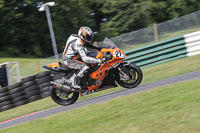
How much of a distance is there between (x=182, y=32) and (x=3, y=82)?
26.5 feet

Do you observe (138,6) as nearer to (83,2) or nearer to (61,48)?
(83,2)

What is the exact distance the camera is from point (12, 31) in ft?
95.4

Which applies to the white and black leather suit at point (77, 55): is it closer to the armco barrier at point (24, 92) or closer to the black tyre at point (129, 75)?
the black tyre at point (129, 75)

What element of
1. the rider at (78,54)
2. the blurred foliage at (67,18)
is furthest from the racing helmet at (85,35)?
the blurred foliage at (67,18)

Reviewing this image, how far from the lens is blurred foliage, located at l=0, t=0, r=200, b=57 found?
28766 millimetres

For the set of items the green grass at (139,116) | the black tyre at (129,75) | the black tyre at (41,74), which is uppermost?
the black tyre at (41,74)

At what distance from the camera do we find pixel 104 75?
782cm

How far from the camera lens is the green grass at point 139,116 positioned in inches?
177

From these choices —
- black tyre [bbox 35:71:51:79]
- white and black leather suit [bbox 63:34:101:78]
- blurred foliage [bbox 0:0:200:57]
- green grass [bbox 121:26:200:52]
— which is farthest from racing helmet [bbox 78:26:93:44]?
blurred foliage [bbox 0:0:200:57]

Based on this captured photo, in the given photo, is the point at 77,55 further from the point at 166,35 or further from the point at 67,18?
the point at 67,18

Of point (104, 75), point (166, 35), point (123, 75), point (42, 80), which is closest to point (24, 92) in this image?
point (42, 80)

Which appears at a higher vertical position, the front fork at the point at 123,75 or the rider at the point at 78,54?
the rider at the point at 78,54

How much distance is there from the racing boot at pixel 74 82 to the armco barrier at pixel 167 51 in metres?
5.23

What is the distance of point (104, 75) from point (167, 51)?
5.59m
